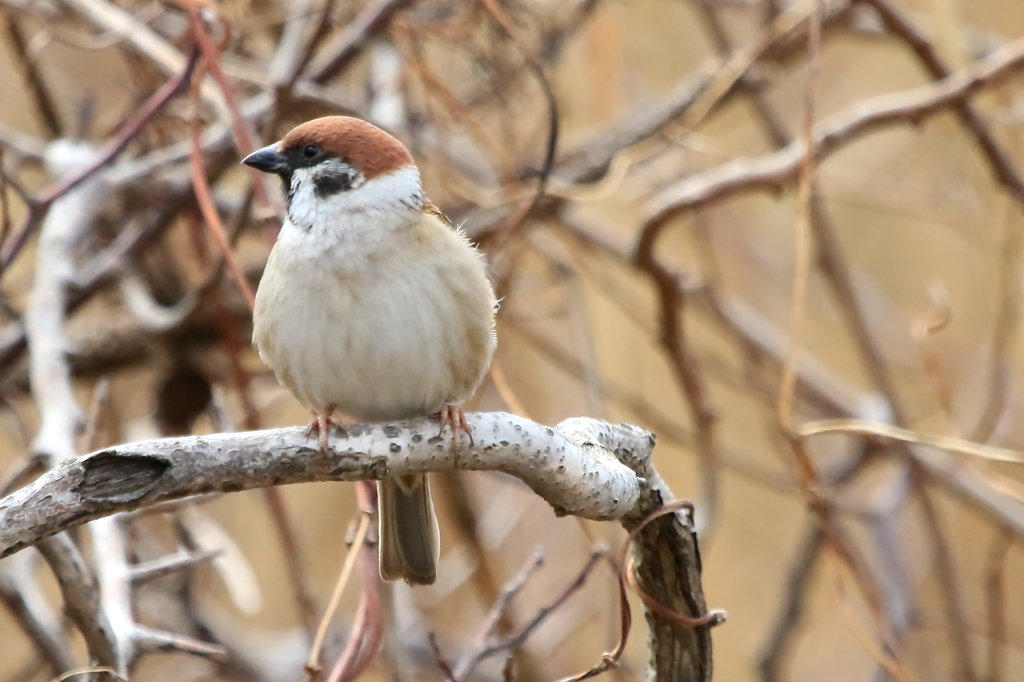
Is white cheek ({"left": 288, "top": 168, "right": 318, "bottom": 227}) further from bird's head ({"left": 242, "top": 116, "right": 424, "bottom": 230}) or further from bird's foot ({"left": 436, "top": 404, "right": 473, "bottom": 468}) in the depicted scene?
bird's foot ({"left": 436, "top": 404, "right": 473, "bottom": 468})

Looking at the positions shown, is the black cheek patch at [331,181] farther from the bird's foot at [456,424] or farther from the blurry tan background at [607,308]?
the bird's foot at [456,424]

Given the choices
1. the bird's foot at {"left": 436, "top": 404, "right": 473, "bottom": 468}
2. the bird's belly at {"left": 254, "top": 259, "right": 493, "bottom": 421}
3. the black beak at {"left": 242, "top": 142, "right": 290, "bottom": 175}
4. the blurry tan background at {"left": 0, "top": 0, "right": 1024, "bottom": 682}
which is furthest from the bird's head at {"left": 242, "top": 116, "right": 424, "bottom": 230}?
the bird's foot at {"left": 436, "top": 404, "right": 473, "bottom": 468}

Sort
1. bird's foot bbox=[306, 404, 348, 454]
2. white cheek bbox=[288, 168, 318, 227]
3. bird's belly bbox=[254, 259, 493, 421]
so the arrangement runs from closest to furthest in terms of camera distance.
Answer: bird's foot bbox=[306, 404, 348, 454], bird's belly bbox=[254, 259, 493, 421], white cheek bbox=[288, 168, 318, 227]

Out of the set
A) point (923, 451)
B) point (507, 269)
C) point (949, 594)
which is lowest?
point (949, 594)

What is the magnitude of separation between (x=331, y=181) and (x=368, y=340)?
29 cm

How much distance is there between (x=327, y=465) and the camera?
3.48 feet

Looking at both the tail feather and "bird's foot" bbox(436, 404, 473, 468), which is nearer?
"bird's foot" bbox(436, 404, 473, 468)

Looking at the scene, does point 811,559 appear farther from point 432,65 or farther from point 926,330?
point 432,65

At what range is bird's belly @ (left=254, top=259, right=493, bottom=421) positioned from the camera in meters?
A: 1.49

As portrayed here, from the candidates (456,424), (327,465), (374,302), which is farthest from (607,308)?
(327,465)

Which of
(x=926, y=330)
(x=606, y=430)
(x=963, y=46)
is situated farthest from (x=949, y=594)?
(x=606, y=430)

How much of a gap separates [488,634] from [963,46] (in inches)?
64.7

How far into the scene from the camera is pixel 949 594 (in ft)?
8.77

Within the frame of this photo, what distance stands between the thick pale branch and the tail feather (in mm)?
408
